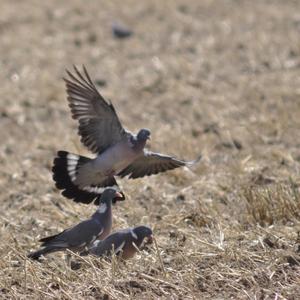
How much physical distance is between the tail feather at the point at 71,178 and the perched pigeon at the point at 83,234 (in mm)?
467

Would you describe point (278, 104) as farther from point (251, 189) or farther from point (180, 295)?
point (180, 295)

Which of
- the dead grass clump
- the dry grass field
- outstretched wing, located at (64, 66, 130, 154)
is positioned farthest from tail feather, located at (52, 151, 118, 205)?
the dead grass clump

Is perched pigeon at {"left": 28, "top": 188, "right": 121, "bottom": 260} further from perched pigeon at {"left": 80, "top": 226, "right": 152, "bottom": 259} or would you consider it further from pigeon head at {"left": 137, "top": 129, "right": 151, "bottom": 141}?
pigeon head at {"left": 137, "top": 129, "right": 151, "bottom": 141}

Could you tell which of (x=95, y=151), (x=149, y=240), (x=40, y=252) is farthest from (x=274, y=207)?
(x=40, y=252)

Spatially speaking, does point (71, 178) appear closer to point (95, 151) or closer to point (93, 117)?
point (95, 151)

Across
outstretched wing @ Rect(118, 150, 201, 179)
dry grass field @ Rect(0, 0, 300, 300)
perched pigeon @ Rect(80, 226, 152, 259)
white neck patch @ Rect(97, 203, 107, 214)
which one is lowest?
dry grass field @ Rect(0, 0, 300, 300)

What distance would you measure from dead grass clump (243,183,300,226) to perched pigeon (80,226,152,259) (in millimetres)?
1011

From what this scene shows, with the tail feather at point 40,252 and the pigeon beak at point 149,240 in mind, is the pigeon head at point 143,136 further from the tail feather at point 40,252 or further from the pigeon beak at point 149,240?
the tail feather at point 40,252

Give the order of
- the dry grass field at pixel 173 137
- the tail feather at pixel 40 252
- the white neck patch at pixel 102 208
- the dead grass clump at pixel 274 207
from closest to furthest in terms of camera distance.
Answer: the dry grass field at pixel 173 137 → the tail feather at pixel 40 252 → the white neck patch at pixel 102 208 → the dead grass clump at pixel 274 207

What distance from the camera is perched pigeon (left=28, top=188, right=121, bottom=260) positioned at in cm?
682

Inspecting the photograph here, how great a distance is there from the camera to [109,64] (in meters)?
14.0

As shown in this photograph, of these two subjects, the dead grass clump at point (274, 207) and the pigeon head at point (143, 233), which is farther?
the dead grass clump at point (274, 207)

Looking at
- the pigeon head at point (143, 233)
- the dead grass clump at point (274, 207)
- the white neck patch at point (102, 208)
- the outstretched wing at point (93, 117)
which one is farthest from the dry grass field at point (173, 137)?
the outstretched wing at point (93, 117)

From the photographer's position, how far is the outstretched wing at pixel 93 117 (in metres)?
7.68
